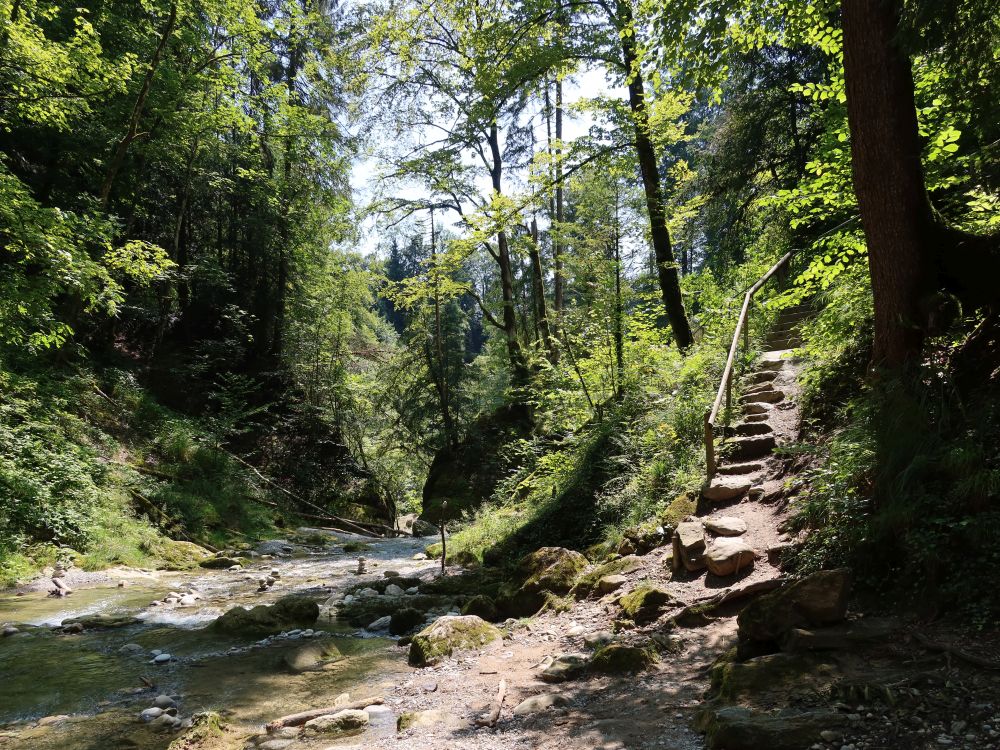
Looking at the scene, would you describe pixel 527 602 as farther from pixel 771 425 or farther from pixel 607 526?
pixel 771 425

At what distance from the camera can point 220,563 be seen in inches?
515

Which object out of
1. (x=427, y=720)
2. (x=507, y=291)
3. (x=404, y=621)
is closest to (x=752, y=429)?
(x=404, y=621)

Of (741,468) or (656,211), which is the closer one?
(741,468)

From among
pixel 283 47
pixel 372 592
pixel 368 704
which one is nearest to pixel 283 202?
pixel 283 47

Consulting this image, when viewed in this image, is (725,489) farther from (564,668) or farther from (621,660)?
(564,668)

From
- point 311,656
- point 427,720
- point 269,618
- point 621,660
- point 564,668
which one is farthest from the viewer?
point 269,618

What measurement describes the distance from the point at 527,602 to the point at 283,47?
2474 centimetres

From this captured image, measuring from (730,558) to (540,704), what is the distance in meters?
2.32

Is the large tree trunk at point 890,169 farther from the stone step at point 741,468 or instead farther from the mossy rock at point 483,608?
the mossy rock at point 483,608

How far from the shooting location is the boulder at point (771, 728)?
292 cm

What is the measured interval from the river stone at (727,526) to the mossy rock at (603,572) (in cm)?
109

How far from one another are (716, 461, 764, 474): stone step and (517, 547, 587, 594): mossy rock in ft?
7.32

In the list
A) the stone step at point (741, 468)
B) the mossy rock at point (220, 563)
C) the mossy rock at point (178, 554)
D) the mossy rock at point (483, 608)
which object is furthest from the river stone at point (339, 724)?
the mossy rock at point (220, 563)

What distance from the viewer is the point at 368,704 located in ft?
17.3
